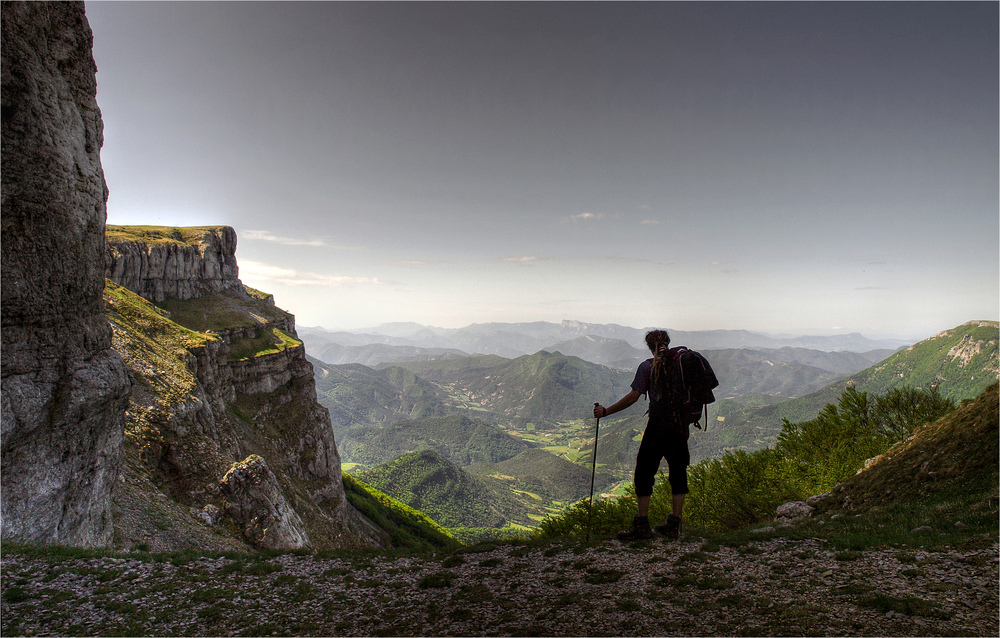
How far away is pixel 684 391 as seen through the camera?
342 inches

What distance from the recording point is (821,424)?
26.8m

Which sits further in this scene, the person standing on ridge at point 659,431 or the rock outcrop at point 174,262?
the rock outcrop at point 174,262

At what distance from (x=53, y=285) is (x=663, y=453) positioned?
2211cm

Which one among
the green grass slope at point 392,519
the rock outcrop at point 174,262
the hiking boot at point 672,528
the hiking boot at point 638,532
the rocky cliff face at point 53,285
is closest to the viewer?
the hiking boot at point 672,528

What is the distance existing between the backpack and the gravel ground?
345cm

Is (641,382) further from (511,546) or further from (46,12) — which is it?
(46,12)

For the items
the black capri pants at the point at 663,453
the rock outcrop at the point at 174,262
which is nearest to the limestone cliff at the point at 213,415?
the rock outcrop at the point at 174,262

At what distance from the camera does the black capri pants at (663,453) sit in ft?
29.1

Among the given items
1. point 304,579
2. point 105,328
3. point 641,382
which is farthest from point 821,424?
point 105,328

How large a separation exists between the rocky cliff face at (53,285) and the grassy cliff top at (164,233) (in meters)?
83.3

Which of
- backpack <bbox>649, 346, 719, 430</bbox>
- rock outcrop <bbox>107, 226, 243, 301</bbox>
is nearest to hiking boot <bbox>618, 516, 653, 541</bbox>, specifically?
backpack <bbox>649, 346, 719, 430</bbox>

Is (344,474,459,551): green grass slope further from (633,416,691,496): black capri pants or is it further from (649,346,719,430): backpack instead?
(649,346,719,430): backpack

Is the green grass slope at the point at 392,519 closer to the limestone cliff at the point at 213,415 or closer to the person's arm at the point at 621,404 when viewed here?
the limestone cliff at the point at 213,415

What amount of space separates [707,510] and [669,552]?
14893 millimetres
